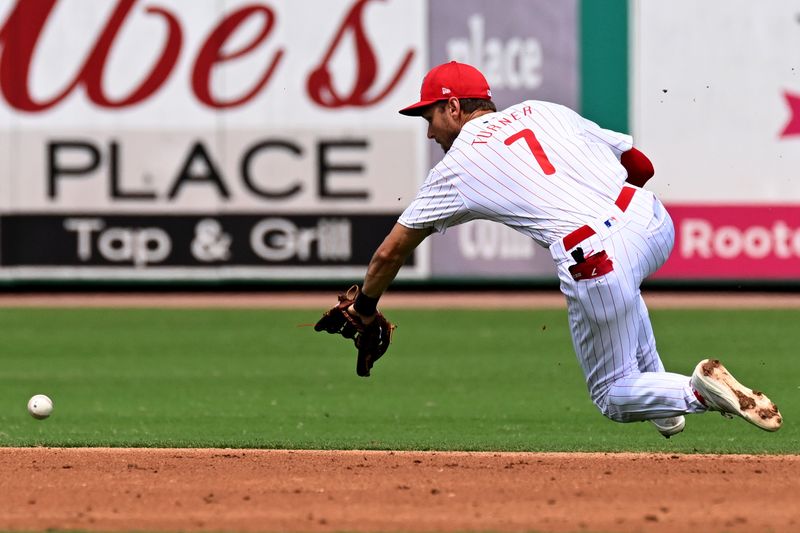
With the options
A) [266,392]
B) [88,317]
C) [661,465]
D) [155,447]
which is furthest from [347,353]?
[661,465]

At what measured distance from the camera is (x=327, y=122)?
55.2 ft

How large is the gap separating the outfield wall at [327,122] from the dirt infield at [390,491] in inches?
370

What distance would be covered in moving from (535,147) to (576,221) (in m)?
0.35

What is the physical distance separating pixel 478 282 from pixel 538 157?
35.8 ft

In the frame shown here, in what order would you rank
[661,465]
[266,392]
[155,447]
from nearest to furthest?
[661,465] < [155,447] < [266,392]

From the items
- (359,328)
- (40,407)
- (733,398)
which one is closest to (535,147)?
(359,328)

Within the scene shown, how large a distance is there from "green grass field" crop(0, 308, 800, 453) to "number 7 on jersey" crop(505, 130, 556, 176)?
205cm

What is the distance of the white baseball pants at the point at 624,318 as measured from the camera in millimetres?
6086

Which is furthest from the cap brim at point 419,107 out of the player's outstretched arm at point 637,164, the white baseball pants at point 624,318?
the player's outstretched arm at point 637,164

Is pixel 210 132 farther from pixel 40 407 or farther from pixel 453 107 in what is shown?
pixel 453 107

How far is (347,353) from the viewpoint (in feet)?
40.7

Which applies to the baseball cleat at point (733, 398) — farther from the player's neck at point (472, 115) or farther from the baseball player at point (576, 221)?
the player's neck at point (472, 115)

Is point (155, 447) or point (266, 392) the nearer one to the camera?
point (155, 447)

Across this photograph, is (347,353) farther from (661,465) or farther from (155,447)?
(661,465)
